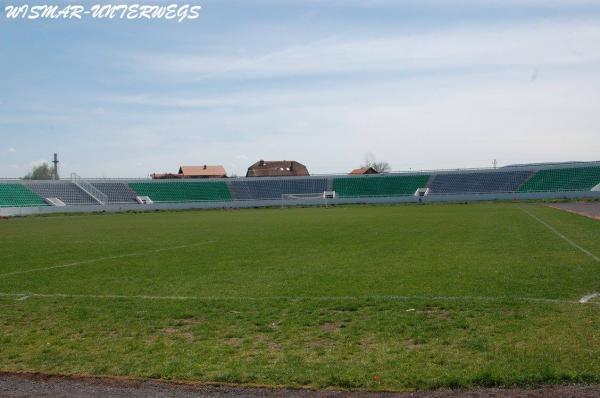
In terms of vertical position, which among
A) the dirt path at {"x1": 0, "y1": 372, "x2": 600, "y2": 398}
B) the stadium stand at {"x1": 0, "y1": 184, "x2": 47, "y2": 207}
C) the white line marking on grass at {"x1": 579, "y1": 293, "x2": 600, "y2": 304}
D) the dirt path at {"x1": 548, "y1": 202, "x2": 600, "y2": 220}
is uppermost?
the stadium stand at {"x1": 0, "y1": 184, "x2": 47, "y2": 207}

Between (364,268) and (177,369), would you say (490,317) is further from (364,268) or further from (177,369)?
(364,268)

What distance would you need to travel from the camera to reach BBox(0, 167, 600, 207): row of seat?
8094 centimetres

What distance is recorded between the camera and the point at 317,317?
34.3 feet

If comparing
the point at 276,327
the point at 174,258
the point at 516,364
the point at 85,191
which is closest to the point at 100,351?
the point at 276,327

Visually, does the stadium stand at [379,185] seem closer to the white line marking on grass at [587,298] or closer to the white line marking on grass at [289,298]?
the white line marking on grass at [587,298]

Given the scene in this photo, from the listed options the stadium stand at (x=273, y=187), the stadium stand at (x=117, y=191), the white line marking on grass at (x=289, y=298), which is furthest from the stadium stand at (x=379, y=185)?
the white line marking on grass at (x=289, y=298)

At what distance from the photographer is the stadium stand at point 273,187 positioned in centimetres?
9338

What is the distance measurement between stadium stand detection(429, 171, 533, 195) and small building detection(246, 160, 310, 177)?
151ft

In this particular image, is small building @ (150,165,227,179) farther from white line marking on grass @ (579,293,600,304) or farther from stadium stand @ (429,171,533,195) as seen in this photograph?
white line marking on grass @ (579,293,600,304)

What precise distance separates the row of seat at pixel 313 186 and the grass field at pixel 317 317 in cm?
6453

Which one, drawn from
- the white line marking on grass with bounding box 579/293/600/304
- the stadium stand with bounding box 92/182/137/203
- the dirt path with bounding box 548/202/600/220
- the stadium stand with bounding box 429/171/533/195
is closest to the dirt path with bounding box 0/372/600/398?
the white line marking on grass with bounding box 579/293/600/304

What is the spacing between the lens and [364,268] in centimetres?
1652

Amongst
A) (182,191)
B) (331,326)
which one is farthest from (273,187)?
(331,326)

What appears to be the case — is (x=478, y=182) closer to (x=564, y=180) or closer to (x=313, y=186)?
(x=564, y=180)
